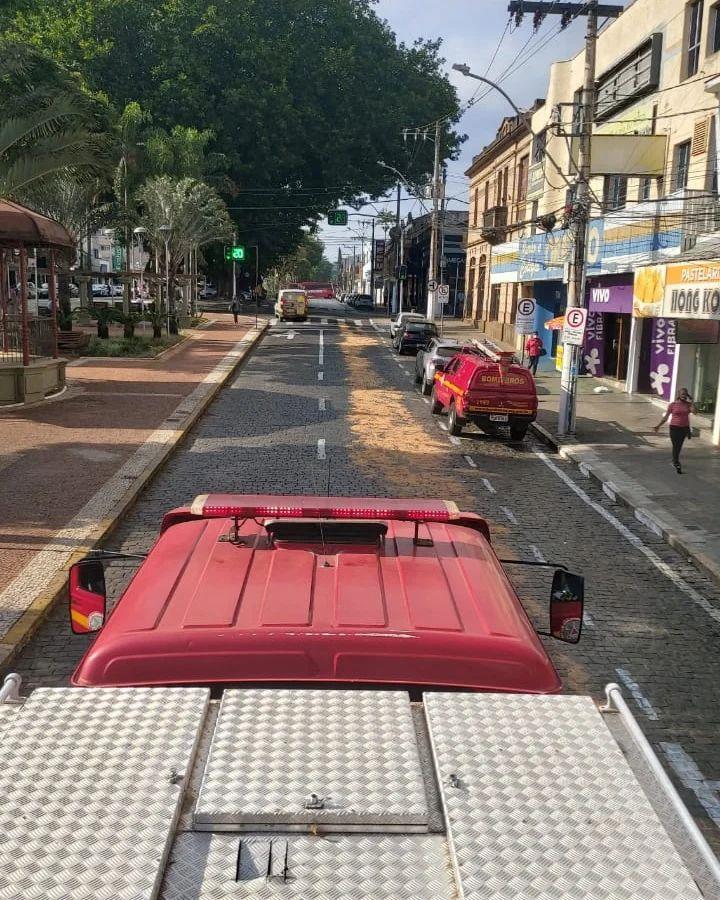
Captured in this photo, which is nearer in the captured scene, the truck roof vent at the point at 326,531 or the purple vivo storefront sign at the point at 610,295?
the truck roof vent at the point at 326,531

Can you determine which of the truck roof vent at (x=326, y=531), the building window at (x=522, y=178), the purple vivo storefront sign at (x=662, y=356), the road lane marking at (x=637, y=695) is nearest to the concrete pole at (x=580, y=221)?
the purple vivo storefront sign at (x=662, y=356)

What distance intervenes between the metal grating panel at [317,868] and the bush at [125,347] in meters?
32.2

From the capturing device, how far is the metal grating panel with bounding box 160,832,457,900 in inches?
90.5

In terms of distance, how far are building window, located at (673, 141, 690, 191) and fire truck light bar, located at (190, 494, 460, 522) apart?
72.8 ft

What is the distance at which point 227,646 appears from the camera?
3.55 metres

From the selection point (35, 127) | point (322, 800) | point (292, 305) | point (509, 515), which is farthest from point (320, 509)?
point (292, 305)

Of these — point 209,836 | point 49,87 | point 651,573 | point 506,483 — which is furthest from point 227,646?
point 49,87

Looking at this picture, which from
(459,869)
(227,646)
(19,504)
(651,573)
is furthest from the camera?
(19,504)

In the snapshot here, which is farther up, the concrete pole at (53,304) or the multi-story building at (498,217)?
the multi-story building at (498,217)

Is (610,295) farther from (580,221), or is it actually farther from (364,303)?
(364,303)

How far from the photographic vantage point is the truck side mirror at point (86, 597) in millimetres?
4668

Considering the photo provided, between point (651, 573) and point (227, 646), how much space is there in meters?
9.04

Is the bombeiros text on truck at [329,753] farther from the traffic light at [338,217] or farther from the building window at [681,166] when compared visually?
the traffic light at [338,217]

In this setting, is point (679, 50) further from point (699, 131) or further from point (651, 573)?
point (651, 573)
